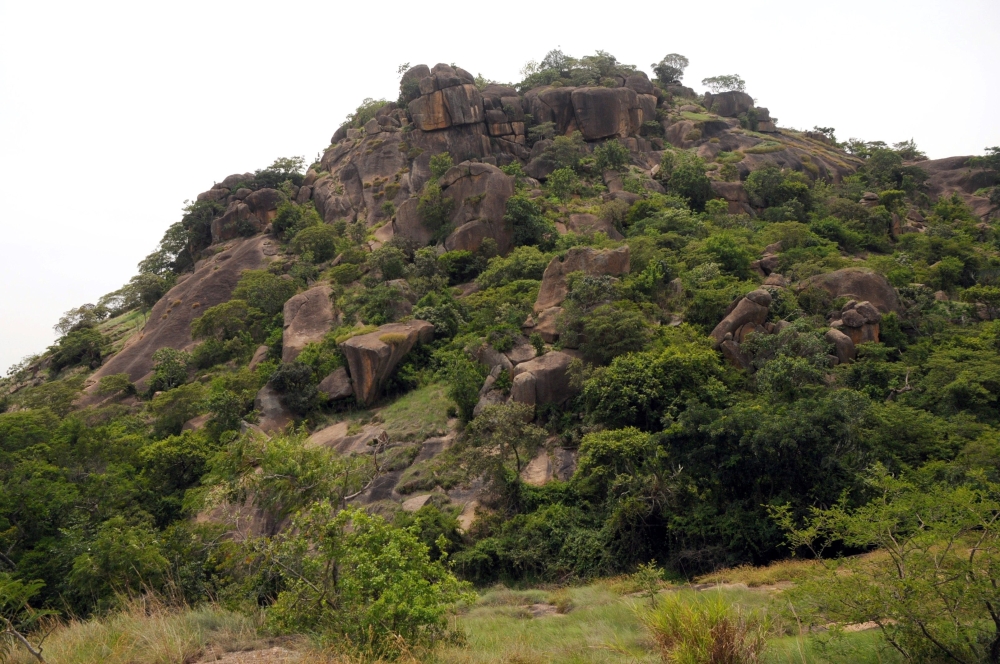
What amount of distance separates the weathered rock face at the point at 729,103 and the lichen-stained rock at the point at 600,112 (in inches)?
675

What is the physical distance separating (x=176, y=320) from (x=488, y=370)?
950 inches

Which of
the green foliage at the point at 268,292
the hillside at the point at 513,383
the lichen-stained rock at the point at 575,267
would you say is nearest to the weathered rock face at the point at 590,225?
the hillside at the point at 513,383

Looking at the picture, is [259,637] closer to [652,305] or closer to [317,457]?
[317,457]

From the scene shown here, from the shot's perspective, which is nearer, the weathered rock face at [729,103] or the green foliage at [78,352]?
the green foliage at [78,352]

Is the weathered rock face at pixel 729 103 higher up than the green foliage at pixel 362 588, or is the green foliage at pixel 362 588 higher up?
the weathered rock face at pixel 729 103

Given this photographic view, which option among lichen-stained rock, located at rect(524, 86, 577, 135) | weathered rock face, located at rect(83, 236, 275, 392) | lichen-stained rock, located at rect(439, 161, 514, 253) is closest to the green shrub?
lichen-stained rock, located at rect(439, 161, 514, 253)

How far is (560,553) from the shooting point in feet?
57.2

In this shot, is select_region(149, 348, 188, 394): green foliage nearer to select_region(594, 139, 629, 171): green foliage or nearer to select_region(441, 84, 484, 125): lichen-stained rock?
select_region(441, 84, 484, 125): lichen-stained rock

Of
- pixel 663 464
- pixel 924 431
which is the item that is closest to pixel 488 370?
pixel 663 464

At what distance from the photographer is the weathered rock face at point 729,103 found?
65.2 meters

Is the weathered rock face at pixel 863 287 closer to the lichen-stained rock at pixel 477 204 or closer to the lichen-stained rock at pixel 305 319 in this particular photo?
the lichen-stained rock at pixel 477 204

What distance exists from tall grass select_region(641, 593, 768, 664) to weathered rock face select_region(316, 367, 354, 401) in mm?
23208

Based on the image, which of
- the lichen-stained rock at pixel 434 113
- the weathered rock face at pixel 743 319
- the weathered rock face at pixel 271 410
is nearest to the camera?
the weathered rock face at pixel 743 319

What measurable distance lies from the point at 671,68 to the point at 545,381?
58.4m
